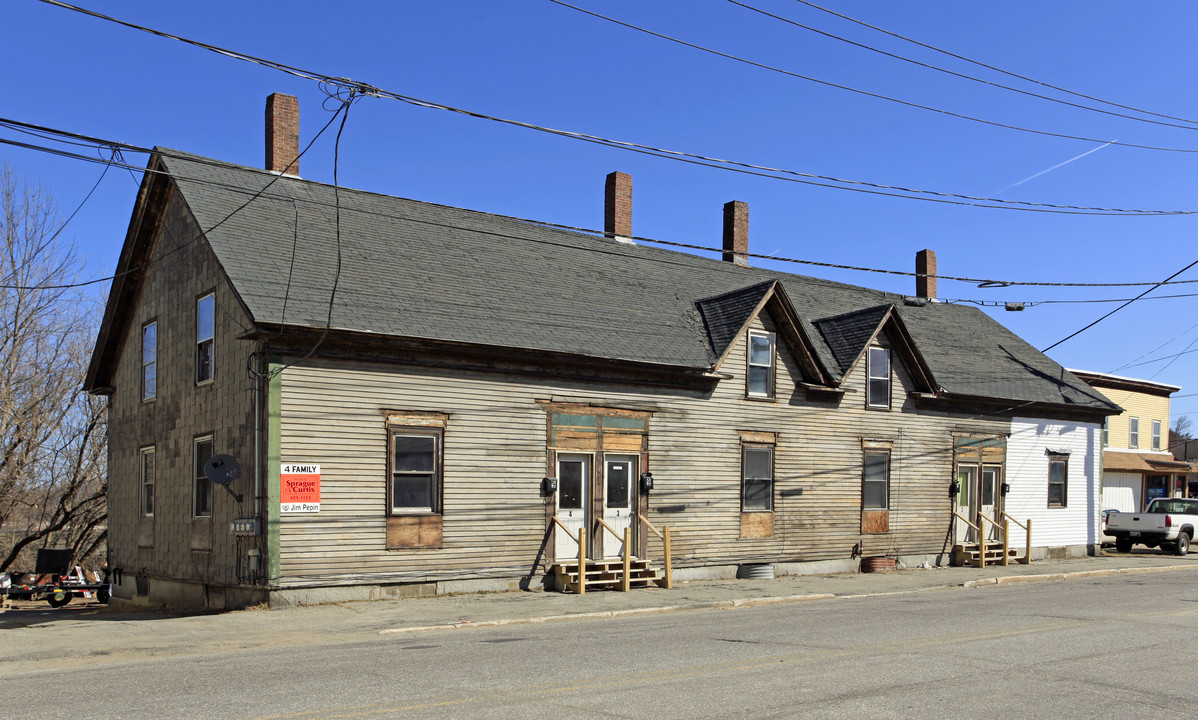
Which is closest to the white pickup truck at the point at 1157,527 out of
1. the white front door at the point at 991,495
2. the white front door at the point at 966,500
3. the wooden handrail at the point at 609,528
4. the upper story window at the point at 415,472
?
the white front door at the point at 991,495

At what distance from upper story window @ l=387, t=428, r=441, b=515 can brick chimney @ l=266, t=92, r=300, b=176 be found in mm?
7209

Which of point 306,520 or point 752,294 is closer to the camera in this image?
point 306,520

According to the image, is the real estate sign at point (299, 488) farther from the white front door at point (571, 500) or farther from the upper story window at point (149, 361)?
the upper story window at point (149, 361)

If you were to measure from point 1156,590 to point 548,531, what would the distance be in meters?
11.9

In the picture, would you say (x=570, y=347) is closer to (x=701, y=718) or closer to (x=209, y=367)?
(x=209, y=367)

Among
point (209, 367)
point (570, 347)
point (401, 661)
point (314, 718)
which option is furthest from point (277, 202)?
point (314, 718)

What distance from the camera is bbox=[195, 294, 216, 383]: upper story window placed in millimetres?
18406

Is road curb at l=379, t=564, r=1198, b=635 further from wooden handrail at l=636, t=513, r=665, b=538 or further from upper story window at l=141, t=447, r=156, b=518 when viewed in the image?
upper story window at l=141, t=447, r=156, b=518

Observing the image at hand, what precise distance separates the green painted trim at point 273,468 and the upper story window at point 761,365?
10.5 m

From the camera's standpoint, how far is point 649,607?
16812 millimetres

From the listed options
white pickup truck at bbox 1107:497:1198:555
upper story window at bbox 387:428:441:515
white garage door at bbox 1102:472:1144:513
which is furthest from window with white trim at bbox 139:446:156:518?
→ white garage door at bbox 1102:472:1144:513

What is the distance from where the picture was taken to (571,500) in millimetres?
19906

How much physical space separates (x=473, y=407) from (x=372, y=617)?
4570 mm

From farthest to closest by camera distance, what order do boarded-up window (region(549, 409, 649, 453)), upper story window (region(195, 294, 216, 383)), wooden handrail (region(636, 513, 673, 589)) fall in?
wooden handrail (region(636, 513, 673, 589)) < boarded-up window (region(549, 409, 649, 453)) < upper story window (region(195, 294, 216, 383))
